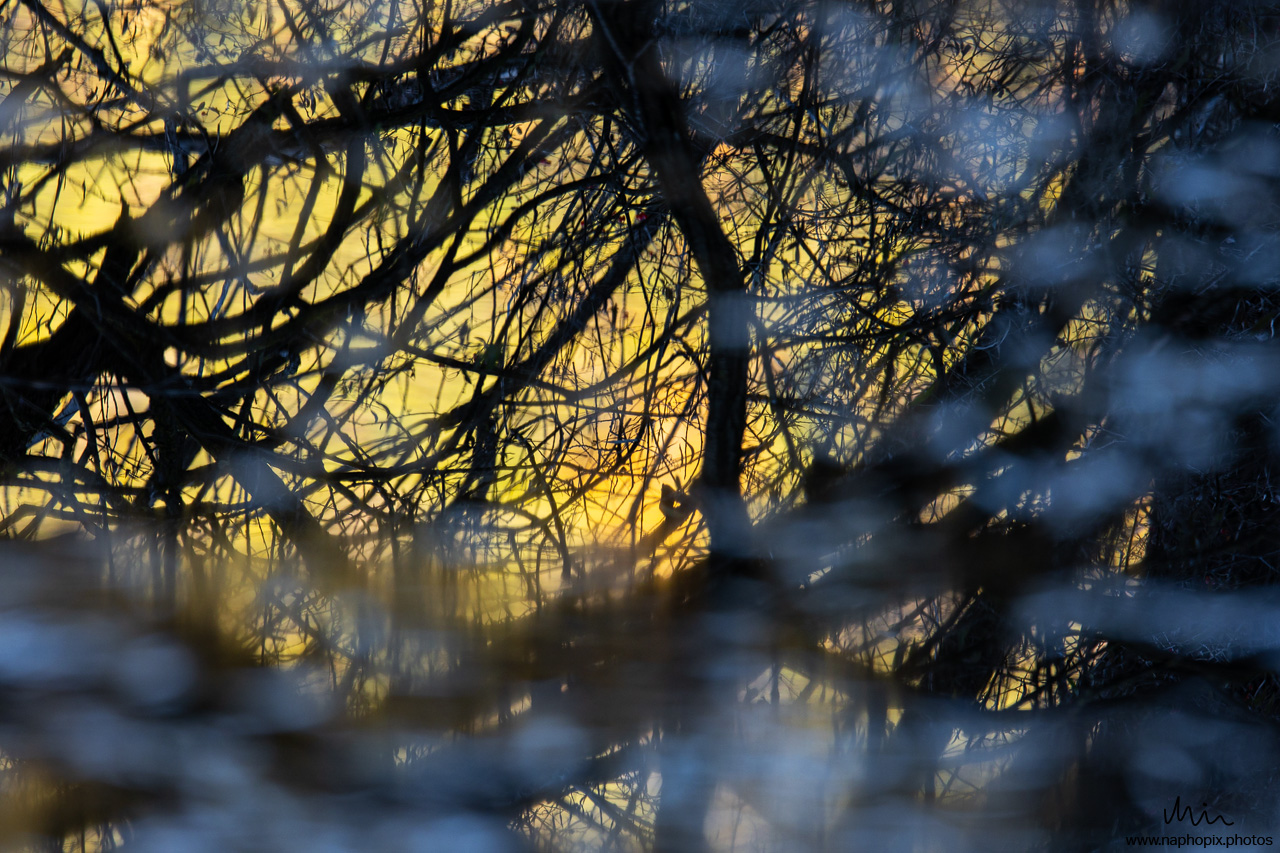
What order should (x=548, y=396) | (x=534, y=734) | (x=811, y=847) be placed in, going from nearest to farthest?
(x=811, y=847)
(x=534, y=734)
(x=548, y=396)

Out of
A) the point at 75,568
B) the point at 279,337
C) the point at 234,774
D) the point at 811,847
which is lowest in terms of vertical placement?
the point at 811,847

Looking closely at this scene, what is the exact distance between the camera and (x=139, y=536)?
1181 mm

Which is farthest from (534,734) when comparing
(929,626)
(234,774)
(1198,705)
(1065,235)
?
(1065,235)

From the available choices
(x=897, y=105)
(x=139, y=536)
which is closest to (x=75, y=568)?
(x=139, y=536)

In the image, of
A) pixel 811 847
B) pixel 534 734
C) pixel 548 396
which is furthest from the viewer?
pixel 548 396

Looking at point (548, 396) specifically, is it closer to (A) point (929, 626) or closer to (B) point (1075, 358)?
(A) point (929, 626)

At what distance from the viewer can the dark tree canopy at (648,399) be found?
41.1 inches

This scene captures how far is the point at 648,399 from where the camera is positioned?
115cm

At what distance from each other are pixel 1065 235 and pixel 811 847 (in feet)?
2.64

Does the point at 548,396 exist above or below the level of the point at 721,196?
below

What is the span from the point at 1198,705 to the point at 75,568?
1462mm

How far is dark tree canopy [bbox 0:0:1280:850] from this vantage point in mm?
1045

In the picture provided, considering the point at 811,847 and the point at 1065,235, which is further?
the point at 1065,235

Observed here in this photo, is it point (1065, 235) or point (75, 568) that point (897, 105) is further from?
point (75, 568)
